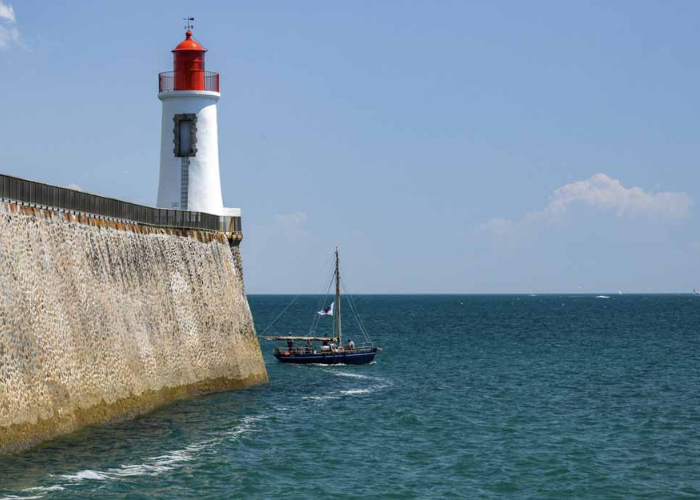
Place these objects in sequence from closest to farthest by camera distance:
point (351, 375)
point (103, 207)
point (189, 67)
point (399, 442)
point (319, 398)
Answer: point (399, 442), point (103, 207), point (319, 398), point (189, 67), point (351, 375)

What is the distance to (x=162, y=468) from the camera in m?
25.4

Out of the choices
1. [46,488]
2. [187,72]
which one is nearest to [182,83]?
[187,72]

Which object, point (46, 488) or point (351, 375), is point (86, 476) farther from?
point (351, 375)

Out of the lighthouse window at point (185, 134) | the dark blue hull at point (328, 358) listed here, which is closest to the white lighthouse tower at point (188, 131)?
the lighthouse window at point (185, 134)

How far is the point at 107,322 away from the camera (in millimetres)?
31703

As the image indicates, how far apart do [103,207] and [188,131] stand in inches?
402

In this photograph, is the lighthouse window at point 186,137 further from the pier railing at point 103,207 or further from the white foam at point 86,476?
the white foam at point 86,476

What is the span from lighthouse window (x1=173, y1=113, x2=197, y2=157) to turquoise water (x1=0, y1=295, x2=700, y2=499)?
10771mm

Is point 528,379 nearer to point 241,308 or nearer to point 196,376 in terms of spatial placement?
point 241,308

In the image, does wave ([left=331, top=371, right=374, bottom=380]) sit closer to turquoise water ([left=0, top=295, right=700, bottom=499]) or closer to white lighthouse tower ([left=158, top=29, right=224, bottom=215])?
turquoise water ([left=0, top=295, right=700, bottom=499])

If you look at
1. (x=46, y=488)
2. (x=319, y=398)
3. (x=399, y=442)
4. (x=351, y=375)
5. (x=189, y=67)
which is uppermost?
(x=189, y=67)

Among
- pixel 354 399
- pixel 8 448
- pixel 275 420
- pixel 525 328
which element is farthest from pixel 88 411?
pixel 525 328

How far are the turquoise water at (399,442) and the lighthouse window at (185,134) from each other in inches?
424

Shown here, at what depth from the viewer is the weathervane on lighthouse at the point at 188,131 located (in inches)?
1694
